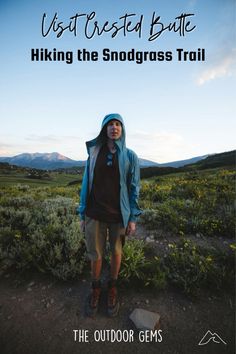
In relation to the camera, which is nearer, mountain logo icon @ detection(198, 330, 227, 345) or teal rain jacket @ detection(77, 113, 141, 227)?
mountain logo icon @ detection(198, 330, 227, 345)

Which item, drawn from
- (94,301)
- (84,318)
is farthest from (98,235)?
(84,318)

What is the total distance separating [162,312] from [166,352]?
592 millimetres

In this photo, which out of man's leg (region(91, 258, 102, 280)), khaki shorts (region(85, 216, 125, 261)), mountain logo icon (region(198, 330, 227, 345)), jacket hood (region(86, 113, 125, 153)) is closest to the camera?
mountain logo icon (region(198, 330, 227, 345))

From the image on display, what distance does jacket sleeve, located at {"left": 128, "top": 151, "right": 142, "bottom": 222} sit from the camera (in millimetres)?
3543

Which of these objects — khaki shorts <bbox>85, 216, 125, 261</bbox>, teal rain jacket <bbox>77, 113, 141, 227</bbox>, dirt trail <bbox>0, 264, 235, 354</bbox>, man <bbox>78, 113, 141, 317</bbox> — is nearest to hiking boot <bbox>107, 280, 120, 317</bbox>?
man <bbox>78, 113, 141, 317</bbox>

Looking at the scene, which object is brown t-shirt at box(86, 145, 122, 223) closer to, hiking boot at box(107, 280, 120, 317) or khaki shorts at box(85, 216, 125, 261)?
khaki shorts at box(85, 216, 125, 261)

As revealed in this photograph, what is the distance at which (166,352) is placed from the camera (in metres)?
3.04

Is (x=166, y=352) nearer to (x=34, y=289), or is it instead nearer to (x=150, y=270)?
(x=150, y=270)

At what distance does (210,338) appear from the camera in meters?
3.29

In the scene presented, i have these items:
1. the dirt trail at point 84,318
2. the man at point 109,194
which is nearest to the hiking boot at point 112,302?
the man at point 109,194

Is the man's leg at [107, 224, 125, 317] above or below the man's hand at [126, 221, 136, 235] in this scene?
below

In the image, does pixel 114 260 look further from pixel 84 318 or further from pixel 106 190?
pixel 106 190

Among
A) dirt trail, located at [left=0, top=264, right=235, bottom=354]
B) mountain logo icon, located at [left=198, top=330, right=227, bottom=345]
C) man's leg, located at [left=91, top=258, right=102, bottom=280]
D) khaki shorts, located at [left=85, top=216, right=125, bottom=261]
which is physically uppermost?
khaki shorts, located at [left=85, top=216, right=125, bottom=261]

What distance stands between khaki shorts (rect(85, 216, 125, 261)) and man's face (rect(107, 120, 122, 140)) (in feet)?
4.80
